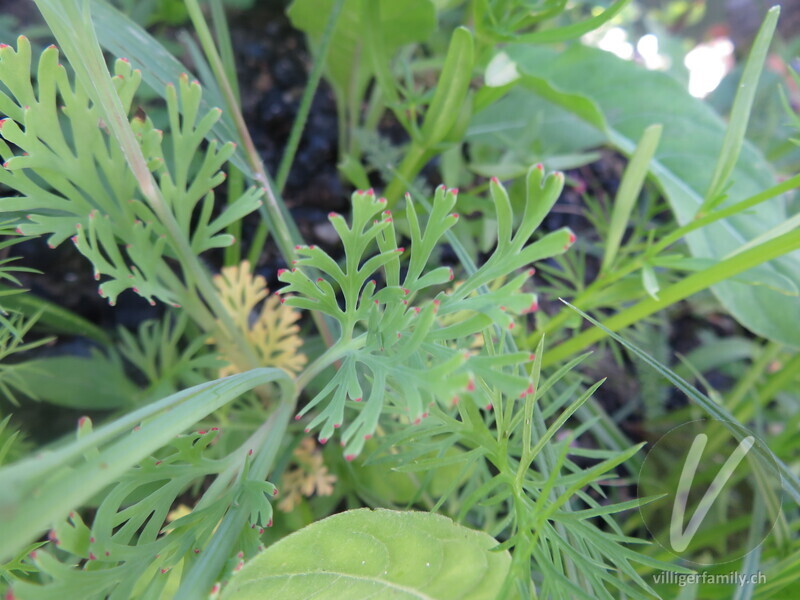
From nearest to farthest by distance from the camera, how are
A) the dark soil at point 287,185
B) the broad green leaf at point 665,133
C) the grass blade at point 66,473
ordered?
the grass blade at point 66,473
the broad green leaf at point 665,133
the dark soil at point 287,185

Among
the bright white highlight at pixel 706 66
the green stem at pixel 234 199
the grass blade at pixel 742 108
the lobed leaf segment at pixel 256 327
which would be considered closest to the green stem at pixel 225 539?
the lobed leaf segment at pixel 256 327

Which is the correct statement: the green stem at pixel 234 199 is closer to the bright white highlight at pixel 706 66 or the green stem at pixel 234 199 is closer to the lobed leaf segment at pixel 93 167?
the lobed leaf segment at pixel 93 167

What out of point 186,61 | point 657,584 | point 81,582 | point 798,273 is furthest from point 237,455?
point 186,61

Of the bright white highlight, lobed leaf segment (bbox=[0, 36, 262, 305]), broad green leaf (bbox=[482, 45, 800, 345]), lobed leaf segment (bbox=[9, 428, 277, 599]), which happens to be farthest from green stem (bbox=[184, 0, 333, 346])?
the bright white highlight

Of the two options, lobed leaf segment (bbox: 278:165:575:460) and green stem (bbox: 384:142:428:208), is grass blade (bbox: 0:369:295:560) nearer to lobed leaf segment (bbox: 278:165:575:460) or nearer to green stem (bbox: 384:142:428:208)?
lobed leaf segment (bbox: 278:165:575:460)

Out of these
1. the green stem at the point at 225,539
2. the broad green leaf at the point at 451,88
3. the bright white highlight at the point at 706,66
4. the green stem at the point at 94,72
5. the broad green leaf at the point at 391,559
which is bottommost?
the broad green leaf at the point at 391,559

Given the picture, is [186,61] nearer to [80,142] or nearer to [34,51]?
[34,51]
